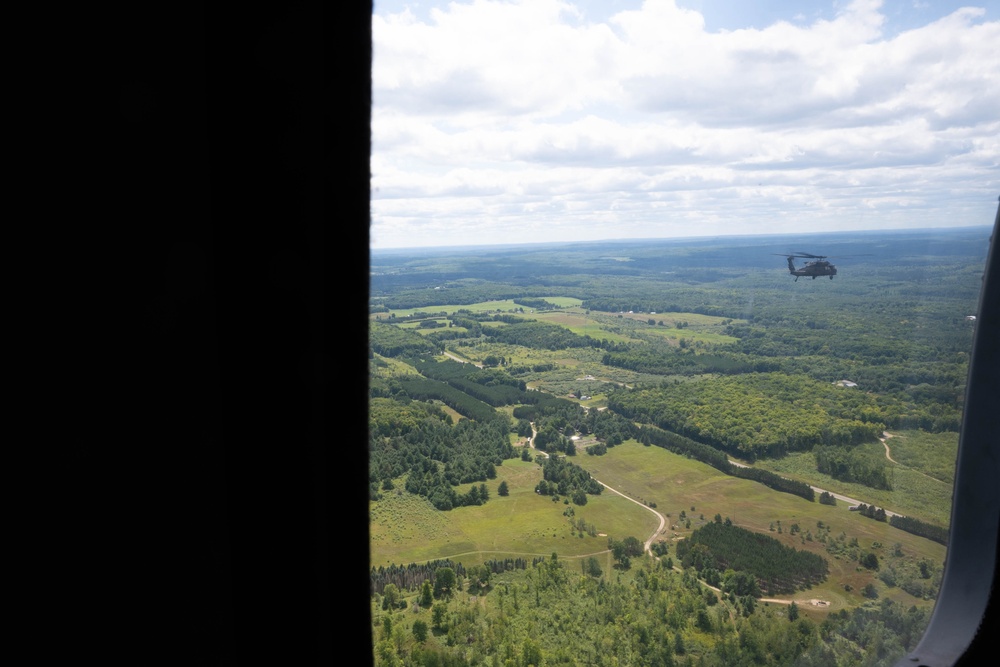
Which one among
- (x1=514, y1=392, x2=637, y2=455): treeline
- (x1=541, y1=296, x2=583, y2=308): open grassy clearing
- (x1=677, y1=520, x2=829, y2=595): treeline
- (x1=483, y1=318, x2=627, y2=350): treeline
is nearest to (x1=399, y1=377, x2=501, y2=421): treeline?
(x1=514, y1=392, x2=637, y2=455): treeline

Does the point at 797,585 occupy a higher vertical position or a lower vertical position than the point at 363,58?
lower

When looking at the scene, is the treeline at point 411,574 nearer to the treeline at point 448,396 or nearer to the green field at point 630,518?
the green field at point 630,518

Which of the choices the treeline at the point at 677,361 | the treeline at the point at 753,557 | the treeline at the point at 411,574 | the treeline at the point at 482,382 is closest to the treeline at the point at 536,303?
the treeline at the point at 677,361

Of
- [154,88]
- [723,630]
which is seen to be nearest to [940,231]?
[723,630]

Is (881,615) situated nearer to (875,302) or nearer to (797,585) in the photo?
(797,585)

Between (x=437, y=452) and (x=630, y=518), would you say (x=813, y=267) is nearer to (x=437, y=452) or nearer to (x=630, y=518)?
(x=630, y=518)

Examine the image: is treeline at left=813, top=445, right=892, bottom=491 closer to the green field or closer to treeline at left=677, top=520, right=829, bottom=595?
the green field
